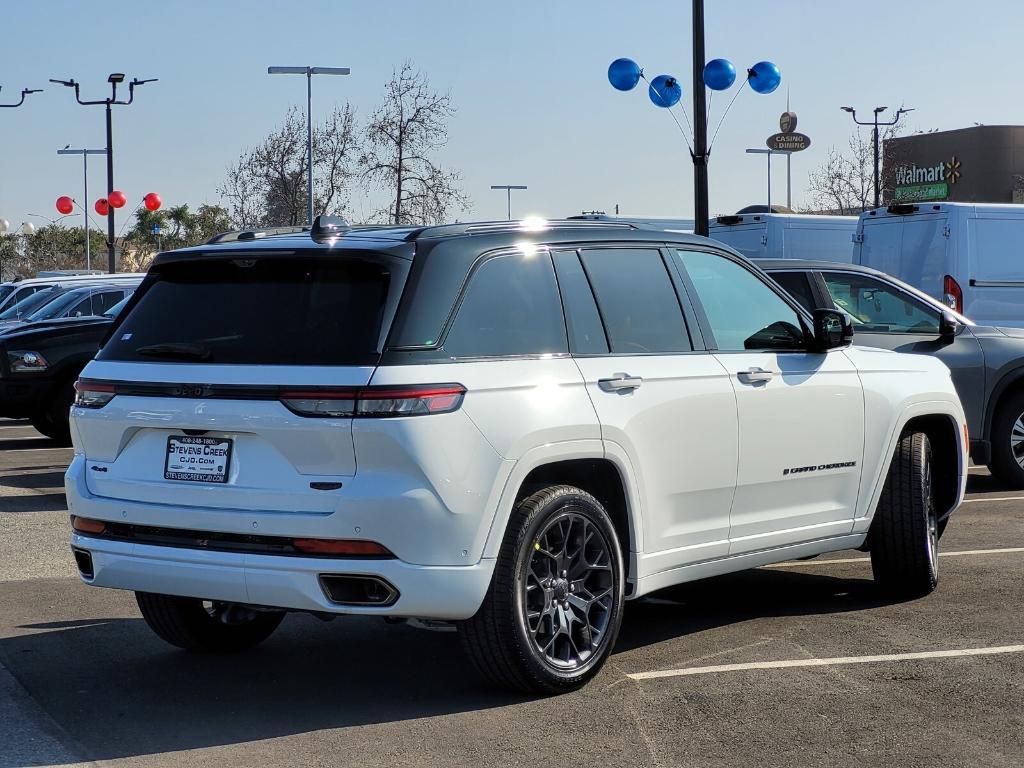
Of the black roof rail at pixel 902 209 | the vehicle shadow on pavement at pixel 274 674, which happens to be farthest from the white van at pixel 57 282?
the vehicle shadow on pavement at pixel 274 674

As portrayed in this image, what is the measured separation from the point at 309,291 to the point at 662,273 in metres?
1.73

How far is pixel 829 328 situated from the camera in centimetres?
711

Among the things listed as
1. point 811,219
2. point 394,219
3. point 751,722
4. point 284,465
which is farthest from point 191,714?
point 394,219

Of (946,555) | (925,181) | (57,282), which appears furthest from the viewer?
(925,181)

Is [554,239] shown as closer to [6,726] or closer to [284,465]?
[284,465]

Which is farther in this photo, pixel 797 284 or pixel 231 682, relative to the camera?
pixel 797 284

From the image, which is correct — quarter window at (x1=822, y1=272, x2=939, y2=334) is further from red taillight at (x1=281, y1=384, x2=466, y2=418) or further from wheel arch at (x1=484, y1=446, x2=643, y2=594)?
red taillight at (x1=281, y1=384, x2=466, y2=418)

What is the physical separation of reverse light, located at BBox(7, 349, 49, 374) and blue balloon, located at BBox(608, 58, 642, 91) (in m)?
7.28

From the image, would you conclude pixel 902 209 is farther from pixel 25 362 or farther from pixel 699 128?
pixel 25 362

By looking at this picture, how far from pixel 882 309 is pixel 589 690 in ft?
22.3

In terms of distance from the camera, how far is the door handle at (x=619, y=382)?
237 inches

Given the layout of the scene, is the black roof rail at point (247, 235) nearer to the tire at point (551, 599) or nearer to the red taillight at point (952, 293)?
the tire at point (551, 599)

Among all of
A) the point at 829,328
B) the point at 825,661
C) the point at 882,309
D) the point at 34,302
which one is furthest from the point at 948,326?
the point at 34,302

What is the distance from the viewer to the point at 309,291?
560 cm
